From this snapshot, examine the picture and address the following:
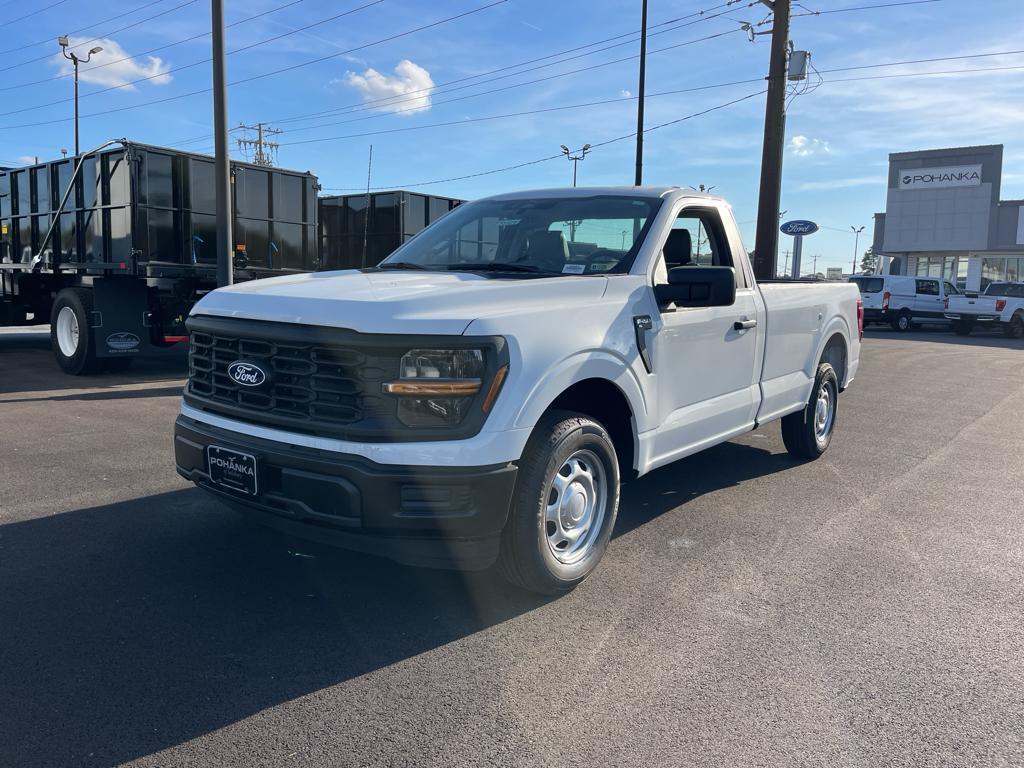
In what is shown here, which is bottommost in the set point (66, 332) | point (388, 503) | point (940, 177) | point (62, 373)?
point (62, 373)

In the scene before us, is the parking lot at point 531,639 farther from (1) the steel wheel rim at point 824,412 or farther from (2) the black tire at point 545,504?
(1) the steel wheel rim at point 824,412

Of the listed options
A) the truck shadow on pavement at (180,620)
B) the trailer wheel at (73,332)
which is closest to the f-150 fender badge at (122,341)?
the trailer wheel at (73,332)

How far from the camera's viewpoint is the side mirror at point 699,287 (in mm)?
4133

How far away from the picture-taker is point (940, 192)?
48.1 meters

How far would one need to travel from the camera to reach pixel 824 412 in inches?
276

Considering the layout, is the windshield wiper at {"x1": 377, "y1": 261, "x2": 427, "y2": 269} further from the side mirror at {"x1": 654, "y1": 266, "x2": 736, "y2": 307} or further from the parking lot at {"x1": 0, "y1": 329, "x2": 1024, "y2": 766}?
the parking lot at {"x1": 0, "y1": 329, "x2": 1024, "y2": 766}

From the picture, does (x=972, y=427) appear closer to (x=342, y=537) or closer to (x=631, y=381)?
(x=631, y=381)

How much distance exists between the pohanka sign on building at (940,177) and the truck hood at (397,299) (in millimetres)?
51159

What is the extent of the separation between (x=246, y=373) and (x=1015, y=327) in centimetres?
2758

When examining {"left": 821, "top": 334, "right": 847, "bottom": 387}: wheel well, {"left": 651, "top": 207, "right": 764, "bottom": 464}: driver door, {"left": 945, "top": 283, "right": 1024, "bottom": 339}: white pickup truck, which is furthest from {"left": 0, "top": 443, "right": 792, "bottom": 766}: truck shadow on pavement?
{"left": 945, "top": 283, "right": 1024, "bottom": 339}: white pickup truck

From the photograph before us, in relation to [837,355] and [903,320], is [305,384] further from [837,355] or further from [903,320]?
[903,320]

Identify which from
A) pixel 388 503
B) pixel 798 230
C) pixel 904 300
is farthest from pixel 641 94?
pixel 388 503

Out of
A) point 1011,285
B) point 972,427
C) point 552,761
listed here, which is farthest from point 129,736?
point 1011,285

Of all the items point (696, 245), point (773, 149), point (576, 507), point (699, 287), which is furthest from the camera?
point (773, 149)
